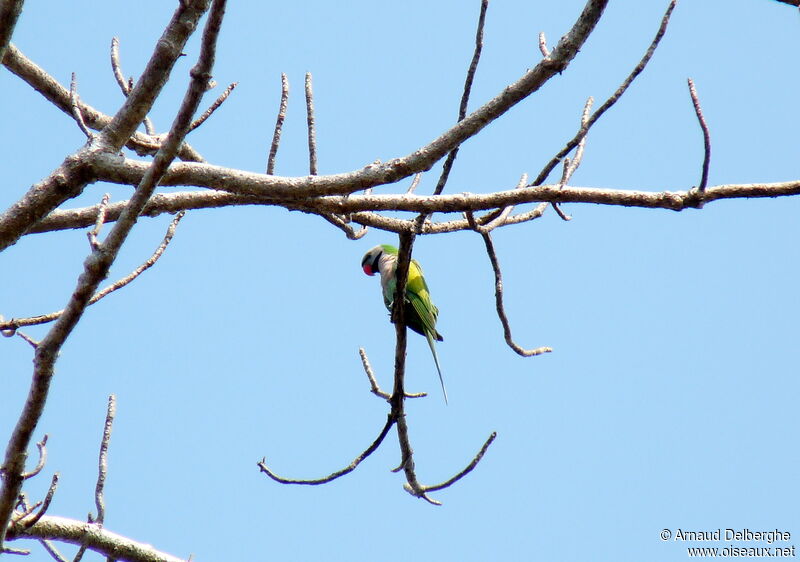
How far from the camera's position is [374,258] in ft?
25.0

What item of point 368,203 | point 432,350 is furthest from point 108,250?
point 432,350

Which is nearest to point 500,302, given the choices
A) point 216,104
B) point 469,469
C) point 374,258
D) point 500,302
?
point 500,302

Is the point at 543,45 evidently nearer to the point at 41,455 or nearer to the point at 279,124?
the point at 279,124

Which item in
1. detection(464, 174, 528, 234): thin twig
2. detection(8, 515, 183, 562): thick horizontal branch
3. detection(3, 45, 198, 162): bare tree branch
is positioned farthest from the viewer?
detection(3, 45, 198, 162): bare tree branch

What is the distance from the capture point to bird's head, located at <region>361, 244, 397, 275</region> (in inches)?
293

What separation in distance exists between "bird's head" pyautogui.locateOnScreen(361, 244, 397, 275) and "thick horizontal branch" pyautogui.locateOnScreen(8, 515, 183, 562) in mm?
4335

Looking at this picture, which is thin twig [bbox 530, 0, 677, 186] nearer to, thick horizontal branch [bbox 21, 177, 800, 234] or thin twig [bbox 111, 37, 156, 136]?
thick horizontal branch [bbox 21, 177, 800, 234]

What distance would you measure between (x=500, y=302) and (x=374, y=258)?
439 centimetres

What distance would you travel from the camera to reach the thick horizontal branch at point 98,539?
10.2 ft

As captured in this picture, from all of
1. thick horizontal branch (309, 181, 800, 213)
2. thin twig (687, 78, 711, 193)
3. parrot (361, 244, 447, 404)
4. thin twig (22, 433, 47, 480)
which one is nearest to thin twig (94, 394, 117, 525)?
thin twig (22, 433, 47, 480)

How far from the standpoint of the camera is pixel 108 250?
190 centimetres

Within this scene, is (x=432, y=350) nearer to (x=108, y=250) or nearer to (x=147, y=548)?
(x=147, y=548)

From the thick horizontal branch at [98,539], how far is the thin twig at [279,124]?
149cm

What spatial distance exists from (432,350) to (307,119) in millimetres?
2444
